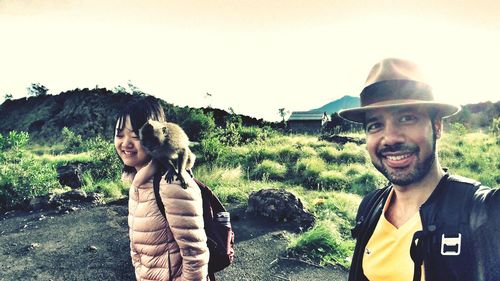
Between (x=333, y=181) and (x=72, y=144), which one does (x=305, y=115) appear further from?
(x=333, y=181)

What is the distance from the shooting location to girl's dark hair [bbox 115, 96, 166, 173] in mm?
2371

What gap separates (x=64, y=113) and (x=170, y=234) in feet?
209

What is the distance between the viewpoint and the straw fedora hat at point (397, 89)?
1898 mm

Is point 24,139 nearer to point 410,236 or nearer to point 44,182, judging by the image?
point 44,182

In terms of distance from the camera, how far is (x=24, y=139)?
32.1ft

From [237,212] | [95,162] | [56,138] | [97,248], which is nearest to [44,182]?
[95,162]

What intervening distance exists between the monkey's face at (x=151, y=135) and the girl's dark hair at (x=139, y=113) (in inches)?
1.2

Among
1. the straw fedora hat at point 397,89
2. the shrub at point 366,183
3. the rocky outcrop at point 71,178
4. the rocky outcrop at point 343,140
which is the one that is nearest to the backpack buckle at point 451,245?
the straw fedora hat at point 397,89

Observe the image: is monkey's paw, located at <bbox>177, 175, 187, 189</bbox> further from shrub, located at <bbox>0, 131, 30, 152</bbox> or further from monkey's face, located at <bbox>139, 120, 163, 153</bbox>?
shrub, located at <bbox>0, 131, 30, 152</bbox>

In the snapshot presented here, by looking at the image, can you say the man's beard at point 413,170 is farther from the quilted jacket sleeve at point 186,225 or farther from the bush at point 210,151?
the bush at point 210,151

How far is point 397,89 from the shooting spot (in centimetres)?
193

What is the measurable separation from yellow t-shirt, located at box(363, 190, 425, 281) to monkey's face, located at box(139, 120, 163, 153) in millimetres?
1353

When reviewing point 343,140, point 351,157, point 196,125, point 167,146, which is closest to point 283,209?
point 167,146

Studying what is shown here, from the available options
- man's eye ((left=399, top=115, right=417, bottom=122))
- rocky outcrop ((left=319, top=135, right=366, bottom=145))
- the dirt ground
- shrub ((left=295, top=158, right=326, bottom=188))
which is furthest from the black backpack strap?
rocky outcrop ((left=319, top=135, right=366, bottom=145))
